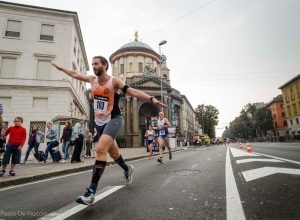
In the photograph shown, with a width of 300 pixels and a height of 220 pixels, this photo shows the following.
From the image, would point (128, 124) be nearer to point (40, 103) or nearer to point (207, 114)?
point (40, 103)

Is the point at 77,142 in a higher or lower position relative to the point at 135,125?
lower

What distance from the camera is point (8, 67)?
64.4 ft

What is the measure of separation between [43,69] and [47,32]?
4.51 metres

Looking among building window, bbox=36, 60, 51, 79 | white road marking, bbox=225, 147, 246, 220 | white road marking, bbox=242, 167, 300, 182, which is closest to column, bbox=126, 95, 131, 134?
building window, bbox=36, 60, 51, 79

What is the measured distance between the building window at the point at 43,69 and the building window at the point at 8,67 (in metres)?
2.24

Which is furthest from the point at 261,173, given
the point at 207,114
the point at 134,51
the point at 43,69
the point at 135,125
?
the point at 207,114

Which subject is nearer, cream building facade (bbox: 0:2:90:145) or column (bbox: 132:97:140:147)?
cream building facade (bbox: 0:2:90:145)

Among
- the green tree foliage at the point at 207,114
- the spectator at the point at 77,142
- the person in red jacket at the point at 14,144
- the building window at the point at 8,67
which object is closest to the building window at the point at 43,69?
the building window at the point at 8,67

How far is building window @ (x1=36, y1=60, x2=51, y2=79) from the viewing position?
20.2 meters

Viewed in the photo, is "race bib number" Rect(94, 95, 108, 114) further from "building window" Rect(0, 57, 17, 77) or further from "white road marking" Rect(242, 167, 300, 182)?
"building window" Rect(0, 57, 17, 77)

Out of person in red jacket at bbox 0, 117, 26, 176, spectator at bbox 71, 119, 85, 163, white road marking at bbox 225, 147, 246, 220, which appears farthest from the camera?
spectator at bbox 71, 119, 85, 163

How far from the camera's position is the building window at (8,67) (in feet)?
63.9

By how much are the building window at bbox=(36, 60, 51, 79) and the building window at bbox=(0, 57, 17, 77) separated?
2.24m

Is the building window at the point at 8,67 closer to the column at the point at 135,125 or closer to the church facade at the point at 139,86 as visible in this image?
the church facade at the point at 139,86
